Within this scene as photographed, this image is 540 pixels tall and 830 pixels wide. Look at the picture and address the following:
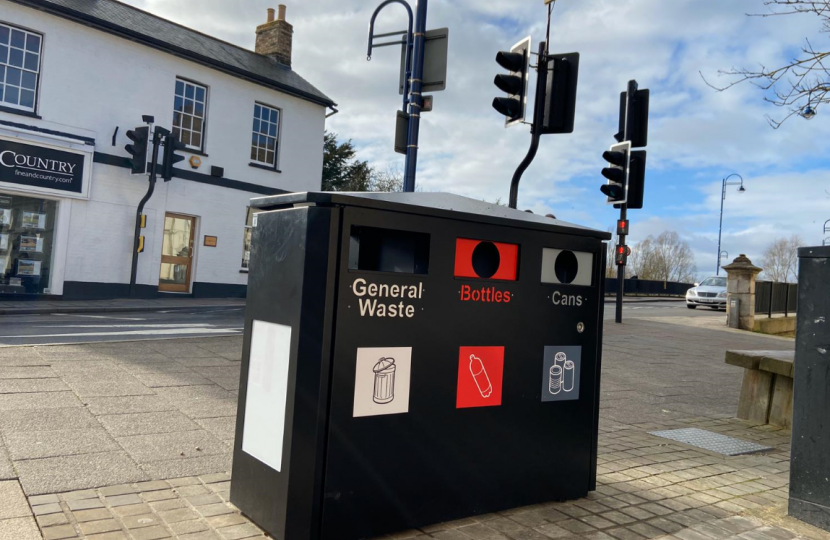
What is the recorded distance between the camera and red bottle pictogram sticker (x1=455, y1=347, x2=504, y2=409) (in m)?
3.24

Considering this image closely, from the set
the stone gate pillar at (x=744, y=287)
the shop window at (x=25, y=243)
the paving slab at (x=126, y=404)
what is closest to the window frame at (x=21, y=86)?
the shop window at (x=25, y=243)

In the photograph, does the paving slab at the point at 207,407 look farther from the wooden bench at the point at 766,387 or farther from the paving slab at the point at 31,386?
the wooden bench at the point at 766,387

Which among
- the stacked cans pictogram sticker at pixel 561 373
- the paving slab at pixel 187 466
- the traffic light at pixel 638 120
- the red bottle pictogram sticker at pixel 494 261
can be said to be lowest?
the paving slab at pixel 187 466

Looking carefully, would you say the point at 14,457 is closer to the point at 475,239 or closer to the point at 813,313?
the point at 475,239

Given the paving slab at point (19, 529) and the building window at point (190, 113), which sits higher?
the building window at point (190, 113)

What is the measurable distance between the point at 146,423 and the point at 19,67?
1412 centimetres

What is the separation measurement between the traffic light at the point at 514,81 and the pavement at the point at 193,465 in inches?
123

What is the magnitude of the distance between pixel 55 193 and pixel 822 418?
1629 centimetres

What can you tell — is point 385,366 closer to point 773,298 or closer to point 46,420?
point 46,420

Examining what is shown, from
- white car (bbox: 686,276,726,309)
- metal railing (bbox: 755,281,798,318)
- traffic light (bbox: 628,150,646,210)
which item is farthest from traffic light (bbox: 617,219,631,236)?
white car (bbox: 686,276,726,309)

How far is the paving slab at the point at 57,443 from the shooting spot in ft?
12.9

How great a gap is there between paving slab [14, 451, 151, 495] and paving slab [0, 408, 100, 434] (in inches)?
28.8

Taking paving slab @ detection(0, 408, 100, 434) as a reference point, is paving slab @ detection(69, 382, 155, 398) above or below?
above

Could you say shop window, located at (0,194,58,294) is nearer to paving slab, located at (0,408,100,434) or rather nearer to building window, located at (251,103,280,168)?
building window, located at (251,103,280,168)
